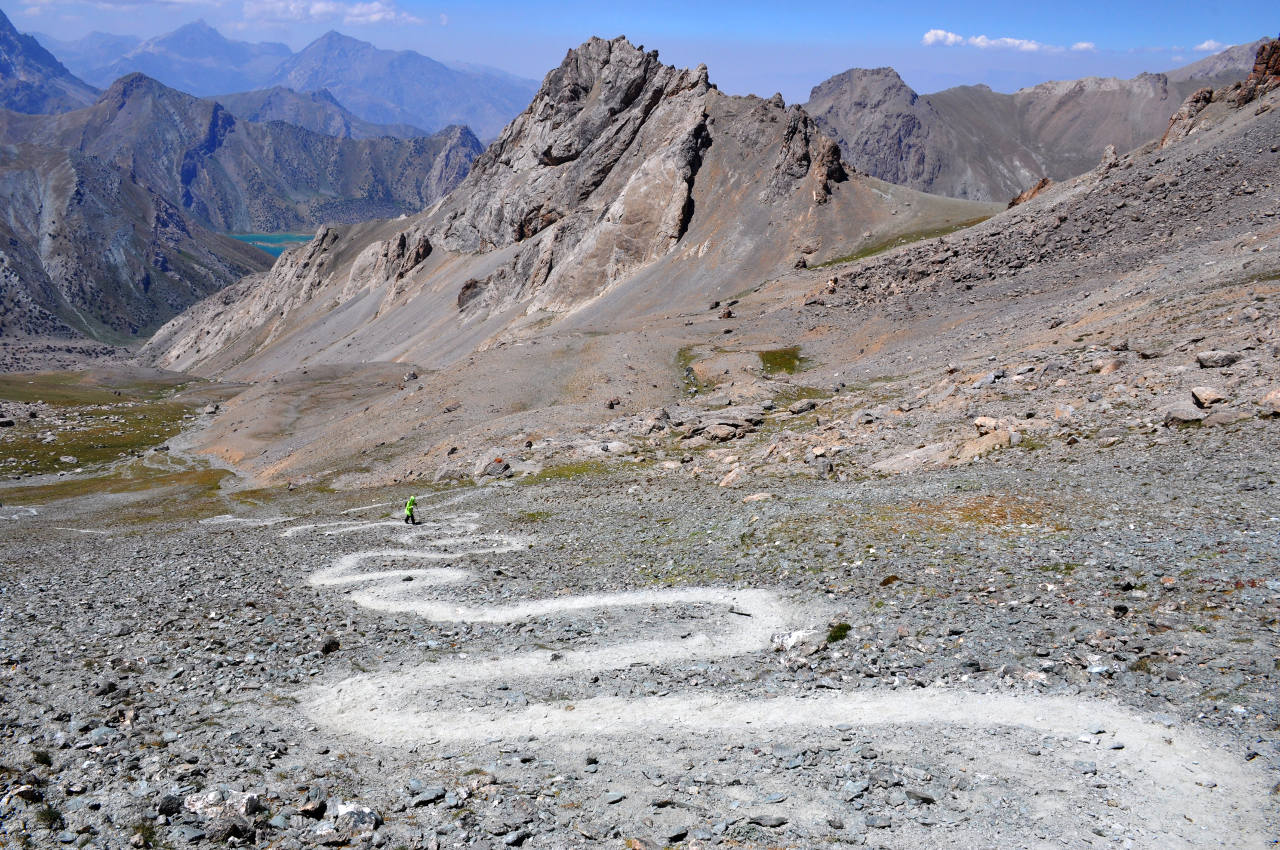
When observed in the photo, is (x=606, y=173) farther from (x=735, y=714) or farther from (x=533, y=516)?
(x=735, y=714)

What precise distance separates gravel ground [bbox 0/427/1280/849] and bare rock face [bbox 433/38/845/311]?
111225mm

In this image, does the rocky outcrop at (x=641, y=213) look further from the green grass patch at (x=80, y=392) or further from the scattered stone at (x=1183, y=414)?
the scattered stone at (x=1183, y=414)

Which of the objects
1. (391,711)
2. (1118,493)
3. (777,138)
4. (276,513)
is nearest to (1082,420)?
(1118,493)

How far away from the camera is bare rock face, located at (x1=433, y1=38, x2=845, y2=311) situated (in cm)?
13512

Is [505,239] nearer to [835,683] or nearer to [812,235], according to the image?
[812,235]

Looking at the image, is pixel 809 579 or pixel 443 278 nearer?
pixel 809 579

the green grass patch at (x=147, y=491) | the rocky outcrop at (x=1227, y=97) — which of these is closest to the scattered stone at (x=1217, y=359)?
the green grass patch at (x=147, y=491)

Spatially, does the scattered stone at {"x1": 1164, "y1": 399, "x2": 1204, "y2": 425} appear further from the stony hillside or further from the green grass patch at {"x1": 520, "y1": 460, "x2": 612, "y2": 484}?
the stony hillside

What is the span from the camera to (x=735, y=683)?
693 inches

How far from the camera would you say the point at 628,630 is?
21734mm

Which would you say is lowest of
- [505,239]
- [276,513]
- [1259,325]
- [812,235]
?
[276,513]

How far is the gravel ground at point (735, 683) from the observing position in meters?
12.4

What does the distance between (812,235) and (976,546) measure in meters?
108

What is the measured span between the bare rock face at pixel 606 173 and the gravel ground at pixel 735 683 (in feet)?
365
